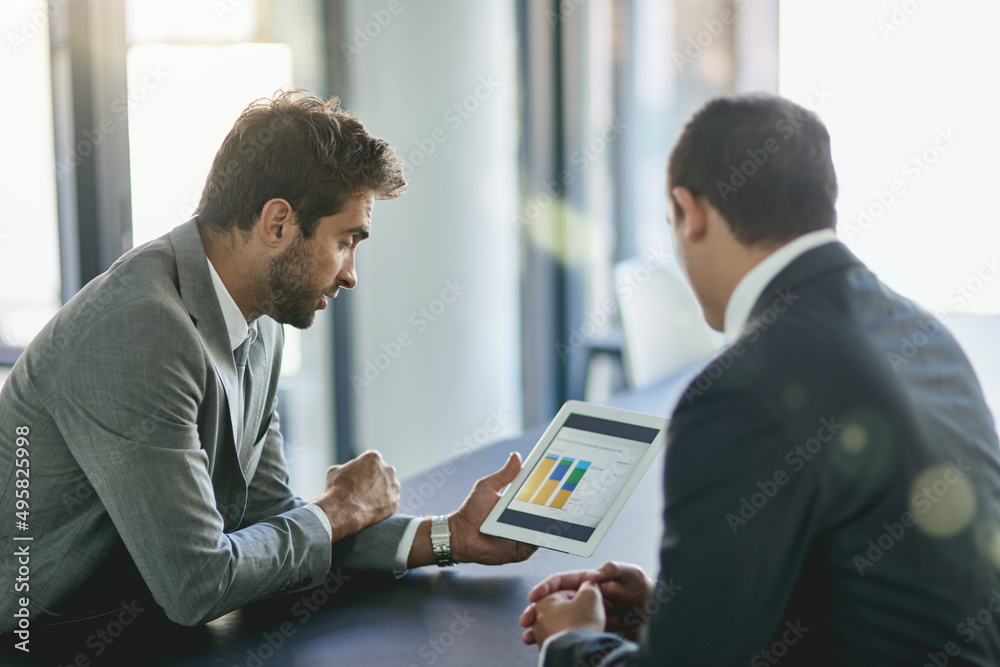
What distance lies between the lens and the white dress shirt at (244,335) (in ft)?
4.92

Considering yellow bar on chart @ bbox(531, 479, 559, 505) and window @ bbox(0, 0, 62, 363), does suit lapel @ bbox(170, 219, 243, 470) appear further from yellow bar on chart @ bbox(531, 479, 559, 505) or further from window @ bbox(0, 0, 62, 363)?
window @ bbox(0, 0, 62, 363)

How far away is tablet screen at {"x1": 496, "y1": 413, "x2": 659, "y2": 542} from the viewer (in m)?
1.46

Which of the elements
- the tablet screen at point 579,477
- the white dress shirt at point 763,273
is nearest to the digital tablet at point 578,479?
the tablet screen at point 579,477

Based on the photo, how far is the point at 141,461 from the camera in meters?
→ 1.27

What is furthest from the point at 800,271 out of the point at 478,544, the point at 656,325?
the point at 656,325

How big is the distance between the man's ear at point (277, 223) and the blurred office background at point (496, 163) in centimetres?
126

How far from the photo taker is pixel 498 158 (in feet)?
13.4

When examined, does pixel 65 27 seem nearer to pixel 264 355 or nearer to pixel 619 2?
pixel 264 355

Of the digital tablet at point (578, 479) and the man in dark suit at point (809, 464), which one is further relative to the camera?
the digital tablet at point (578, 479)

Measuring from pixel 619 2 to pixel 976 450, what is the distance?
3737 millimetres

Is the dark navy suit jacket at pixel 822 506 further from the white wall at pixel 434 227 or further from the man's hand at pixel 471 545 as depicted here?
the white wall at pixel 434 227

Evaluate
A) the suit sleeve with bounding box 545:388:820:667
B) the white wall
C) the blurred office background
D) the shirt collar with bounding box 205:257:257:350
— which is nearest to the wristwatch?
the shirt collar with bounding box 205:257:257:350

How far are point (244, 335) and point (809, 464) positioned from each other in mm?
1048

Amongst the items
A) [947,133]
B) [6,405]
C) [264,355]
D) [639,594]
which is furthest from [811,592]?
[947,133]
